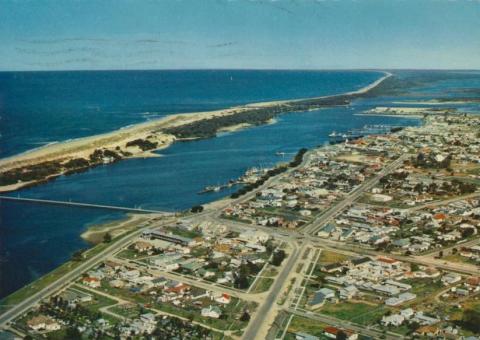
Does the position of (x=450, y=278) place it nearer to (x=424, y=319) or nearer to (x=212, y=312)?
(x=424, y=319)

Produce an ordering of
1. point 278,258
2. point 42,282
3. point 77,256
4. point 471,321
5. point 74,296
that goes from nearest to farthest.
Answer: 1. point 471,321
2. point 74,296
3. point 42,282
4. point 278,258
5. point 77,256

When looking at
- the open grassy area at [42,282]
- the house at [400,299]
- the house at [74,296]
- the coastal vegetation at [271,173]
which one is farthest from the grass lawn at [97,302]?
the coastal vegetation at [271,173]

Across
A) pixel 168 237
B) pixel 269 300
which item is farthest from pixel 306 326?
pixel 168 237

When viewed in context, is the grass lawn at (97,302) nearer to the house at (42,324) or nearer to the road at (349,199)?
the house at (42,324)

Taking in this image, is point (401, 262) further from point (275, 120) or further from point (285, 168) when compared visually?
point (275, 120)

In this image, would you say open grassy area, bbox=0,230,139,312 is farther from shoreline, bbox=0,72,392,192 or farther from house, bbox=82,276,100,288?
shoreline, bbox=0,72,392,192

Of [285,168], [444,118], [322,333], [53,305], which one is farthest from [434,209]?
[444,118]
